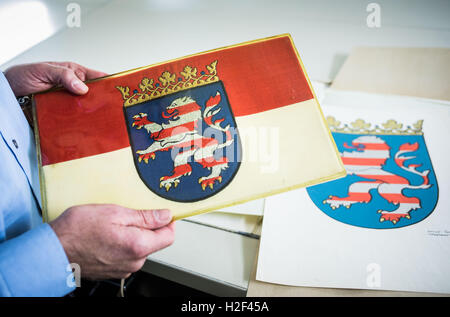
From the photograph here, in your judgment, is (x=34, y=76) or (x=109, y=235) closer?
(x=109, y=235)

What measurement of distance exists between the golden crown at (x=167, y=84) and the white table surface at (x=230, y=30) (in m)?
0.43

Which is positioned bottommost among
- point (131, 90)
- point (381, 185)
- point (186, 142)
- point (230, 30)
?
point (381, 185)

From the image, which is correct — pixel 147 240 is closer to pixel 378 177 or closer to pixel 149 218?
pixel 149 218

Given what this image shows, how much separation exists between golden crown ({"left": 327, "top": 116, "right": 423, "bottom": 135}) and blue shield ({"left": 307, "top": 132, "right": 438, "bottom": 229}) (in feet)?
0.06

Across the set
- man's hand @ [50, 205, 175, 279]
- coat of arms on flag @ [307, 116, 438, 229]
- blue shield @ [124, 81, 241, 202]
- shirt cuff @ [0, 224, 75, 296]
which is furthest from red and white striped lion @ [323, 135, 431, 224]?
shirt cuff @ [0, 224, 75, 296]

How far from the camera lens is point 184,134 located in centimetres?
52

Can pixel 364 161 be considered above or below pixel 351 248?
above

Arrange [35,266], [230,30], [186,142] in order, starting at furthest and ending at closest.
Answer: [230,30]
[186,142]
[35,266]

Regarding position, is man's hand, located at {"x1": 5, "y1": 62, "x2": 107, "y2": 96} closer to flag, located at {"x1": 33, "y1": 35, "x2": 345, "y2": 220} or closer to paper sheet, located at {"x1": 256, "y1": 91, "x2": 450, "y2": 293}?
flag, located at {"x1": 33, "y1": 35, "x2": 345, "y2": 220}

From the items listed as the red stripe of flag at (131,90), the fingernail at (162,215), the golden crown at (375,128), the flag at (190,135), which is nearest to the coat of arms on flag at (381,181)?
the golden crown at (375,128)

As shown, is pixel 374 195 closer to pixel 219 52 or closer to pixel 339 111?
pixel 339 111

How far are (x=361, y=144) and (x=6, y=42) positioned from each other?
134cm

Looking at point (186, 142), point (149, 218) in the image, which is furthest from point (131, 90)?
point (149, 218)

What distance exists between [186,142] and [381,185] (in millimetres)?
447
